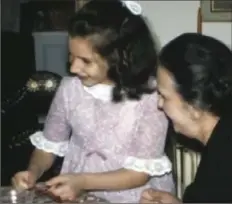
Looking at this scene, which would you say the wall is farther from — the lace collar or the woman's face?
the woman's face

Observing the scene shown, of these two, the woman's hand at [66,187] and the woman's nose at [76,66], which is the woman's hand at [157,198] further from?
the woman's nose at [76,66]

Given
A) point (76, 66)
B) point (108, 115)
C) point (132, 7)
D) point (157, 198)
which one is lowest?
point (157, 198)

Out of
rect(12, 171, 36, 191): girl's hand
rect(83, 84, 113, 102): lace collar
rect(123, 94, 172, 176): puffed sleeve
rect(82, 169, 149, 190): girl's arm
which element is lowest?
rect(82, 169, 149, 190): girl's arm

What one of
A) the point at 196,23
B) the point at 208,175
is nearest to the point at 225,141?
the point at 208,175

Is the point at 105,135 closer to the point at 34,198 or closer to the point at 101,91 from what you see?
the point at 101,91

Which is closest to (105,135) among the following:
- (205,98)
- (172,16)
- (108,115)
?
(108,115)

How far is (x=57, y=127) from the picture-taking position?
1189 millimetres

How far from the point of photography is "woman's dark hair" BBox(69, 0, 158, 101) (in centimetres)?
108

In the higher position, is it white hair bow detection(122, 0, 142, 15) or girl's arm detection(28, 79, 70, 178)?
white hair bow detection(122, 0, 142, 15)

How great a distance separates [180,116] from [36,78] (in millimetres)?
520

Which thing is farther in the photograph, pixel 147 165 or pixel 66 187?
pixel 147 165

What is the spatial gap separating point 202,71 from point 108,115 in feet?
0.90

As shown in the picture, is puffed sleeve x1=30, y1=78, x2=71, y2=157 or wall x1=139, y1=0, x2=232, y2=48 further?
wall x1=139, y1=0, x2=232, y2=48

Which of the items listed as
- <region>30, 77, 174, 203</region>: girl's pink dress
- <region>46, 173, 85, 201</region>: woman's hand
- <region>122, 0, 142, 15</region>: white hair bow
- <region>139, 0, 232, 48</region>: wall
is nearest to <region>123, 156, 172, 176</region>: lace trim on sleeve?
<region>30, 77, 174, 203</region>: girl's pink dress
